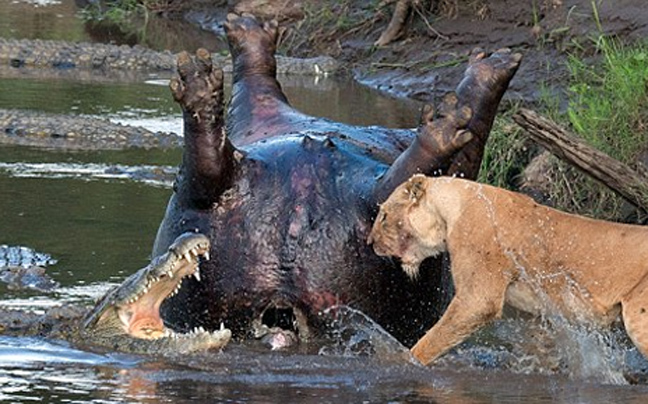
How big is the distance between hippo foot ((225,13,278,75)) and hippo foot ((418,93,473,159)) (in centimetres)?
200

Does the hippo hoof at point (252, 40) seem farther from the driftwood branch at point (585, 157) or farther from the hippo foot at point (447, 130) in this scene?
the hippo foot at point (447, 130)

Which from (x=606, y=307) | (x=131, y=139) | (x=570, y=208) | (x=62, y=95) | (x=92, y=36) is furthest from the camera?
(x=92, y=36)

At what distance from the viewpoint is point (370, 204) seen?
24.0 feet

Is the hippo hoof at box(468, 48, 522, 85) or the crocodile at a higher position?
the hippo hoof at box(468, 48, 522, 85)

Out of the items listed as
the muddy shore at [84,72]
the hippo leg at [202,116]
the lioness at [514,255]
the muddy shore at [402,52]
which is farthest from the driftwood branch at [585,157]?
the muddy shore at [84,72]

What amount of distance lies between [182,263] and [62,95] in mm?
11367

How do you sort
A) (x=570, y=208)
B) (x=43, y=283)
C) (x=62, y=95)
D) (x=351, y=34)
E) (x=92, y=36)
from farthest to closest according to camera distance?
1. (x=92, y=36)
2. (x=351, y=34)
3. (x=62, y=95)
4. (x=570, y=208)
5. (x=43, y=283)

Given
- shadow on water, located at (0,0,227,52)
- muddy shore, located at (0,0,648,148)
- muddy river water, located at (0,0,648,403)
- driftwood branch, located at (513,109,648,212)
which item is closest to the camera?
muddy river water, located at (0,0,648,403)

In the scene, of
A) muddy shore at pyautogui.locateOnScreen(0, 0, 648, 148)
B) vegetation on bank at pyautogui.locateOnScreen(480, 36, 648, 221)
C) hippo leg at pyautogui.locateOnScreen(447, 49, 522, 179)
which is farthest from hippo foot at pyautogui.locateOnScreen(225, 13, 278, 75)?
muddy shore at pyautogui.locateOnScreen(0, 0, 648, 148)

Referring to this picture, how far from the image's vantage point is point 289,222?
23.9 ft

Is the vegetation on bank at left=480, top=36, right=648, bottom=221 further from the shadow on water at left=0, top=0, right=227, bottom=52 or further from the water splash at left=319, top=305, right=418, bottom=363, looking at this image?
the shadow on water at left=0, top=0, right=227, bottom=52

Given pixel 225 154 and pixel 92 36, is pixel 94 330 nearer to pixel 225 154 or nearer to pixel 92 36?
pixel 225 154

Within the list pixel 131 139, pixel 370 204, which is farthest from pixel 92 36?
pixel 370 204

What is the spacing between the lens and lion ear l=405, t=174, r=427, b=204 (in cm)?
685
